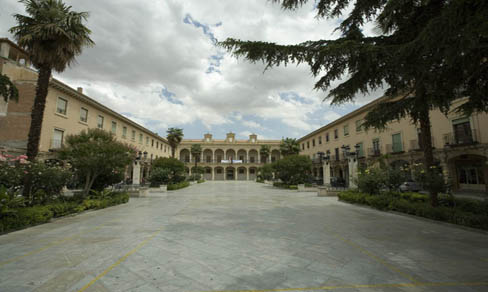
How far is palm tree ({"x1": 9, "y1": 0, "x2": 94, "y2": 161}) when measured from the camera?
29.3 feet

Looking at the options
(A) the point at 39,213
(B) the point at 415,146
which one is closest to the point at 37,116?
(A) the point at 39,213

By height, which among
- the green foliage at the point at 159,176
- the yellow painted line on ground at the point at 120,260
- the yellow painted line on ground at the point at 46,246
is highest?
→ the green foliage at the point at 159,176

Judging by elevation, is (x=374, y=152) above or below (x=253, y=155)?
below

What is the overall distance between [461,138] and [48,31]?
26973 mm

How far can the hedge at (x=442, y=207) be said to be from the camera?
621cm

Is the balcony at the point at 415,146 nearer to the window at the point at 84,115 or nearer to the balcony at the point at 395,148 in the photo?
the balcony at the point at 395,148

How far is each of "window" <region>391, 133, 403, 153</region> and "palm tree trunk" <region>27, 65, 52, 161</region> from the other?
2729cm

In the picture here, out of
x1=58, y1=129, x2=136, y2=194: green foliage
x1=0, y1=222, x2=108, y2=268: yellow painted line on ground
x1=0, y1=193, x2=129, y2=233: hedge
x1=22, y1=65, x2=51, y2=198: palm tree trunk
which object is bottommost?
x1=0, y1=222, x2=108, y2=268: yellow painted line on ground

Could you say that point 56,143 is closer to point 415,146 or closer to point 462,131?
point 415,146

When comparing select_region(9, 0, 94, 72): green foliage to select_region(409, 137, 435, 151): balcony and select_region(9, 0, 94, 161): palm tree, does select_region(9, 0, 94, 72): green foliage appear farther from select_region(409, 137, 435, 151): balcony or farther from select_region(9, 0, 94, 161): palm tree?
select_region(409, 137, 435, 151): balcony

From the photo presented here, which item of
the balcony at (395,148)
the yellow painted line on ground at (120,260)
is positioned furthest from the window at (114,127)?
the balcony at (395,148)

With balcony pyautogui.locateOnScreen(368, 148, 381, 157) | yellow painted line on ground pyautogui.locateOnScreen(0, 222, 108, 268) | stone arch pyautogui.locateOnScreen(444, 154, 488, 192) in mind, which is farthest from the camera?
balcony pyautogui.locateOnScreen(368, 148, 381, 157)

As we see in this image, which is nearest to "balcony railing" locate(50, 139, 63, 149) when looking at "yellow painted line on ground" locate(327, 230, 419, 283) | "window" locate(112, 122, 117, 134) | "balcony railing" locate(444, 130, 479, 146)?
"window" locate(112, 122, 117, 134)

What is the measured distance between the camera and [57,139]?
18.5 metres
